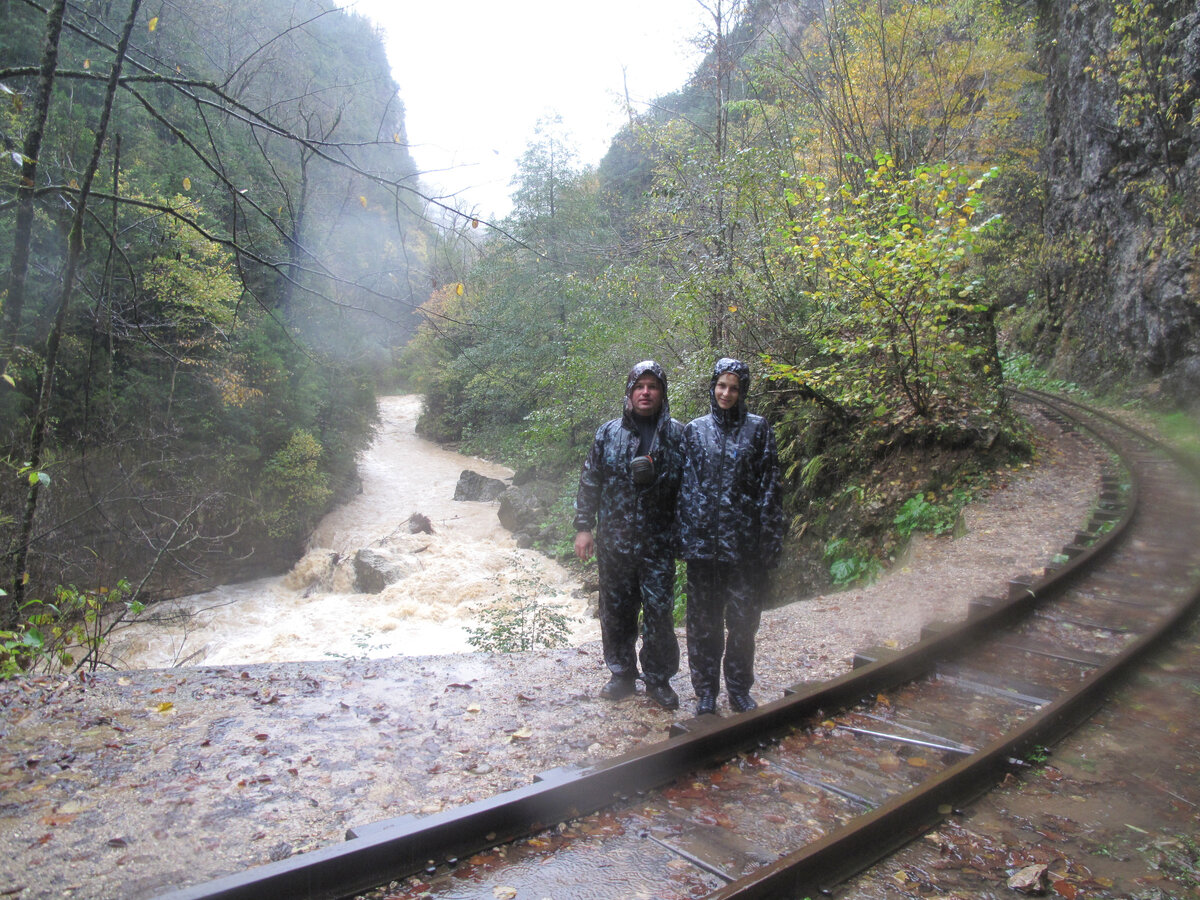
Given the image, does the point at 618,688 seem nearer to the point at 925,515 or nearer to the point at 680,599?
the point at 680,599

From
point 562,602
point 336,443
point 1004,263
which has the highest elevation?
point 1004,263

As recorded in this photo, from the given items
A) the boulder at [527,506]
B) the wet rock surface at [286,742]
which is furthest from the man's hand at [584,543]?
the boulder at [527,506]

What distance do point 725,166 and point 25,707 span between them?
Answer: 1054 cm

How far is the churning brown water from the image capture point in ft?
44.8

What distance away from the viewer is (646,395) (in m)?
4.41

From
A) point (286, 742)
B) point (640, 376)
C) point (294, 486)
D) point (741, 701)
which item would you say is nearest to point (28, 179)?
point (286, 742)

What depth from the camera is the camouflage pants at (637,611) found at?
444cm

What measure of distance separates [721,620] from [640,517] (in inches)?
29.9

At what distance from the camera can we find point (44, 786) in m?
3.26

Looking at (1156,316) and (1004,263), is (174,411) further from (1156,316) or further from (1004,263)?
(1004,263)

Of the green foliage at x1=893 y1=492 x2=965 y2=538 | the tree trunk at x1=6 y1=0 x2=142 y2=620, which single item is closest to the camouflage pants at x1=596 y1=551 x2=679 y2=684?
the tree trunk at x1=6 y1=0 x2=142 y2=620

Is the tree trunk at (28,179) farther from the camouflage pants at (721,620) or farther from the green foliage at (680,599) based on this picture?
the green foliage at (680,599)

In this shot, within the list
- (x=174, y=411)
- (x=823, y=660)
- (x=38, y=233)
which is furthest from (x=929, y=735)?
(x=174, y=411)

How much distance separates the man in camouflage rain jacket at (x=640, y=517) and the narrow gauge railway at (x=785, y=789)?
795 mm
